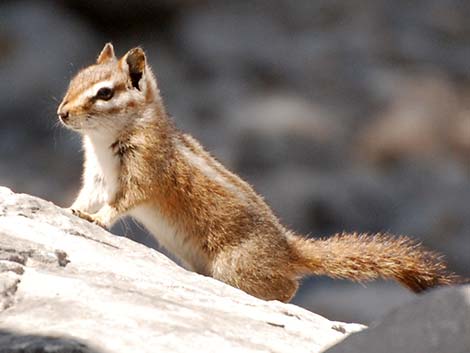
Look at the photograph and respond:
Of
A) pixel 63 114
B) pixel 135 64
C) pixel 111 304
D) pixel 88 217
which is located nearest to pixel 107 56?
pixel 135 64

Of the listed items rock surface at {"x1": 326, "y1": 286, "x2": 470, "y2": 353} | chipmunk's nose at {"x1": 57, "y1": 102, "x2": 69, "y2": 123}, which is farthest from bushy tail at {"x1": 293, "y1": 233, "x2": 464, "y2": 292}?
rock surface at {"x1": 326, "y1": 286, "x2": 470, "y2": 353}

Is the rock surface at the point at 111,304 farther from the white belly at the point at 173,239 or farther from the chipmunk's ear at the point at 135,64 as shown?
the chipmunk's ear at the point at 135,64

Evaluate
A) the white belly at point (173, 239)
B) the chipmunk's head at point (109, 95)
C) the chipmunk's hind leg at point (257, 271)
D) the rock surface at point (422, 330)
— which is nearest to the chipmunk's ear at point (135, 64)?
the chipmunk's head at point (109, 95)

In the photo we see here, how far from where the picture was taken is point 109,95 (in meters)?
5.81

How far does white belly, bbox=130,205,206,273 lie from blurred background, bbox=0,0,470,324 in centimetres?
434

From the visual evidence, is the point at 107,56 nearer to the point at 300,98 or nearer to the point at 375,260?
the point at 375,260

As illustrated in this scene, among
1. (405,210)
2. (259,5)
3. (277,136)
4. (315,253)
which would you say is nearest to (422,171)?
(405,210)

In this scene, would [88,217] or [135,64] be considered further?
[135,64]

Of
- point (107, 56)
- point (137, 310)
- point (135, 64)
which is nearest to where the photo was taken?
point (137, 310)

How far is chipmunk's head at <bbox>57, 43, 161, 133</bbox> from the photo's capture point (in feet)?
18.5

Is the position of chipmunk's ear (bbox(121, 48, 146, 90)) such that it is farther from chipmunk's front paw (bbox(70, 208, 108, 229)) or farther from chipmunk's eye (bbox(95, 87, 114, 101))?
chipmunk's front paw (bbox(70, 208, 108, 229))

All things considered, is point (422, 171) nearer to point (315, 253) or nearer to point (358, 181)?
point (358, 181)

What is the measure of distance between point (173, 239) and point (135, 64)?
788 mm

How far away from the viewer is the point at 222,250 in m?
5.75
